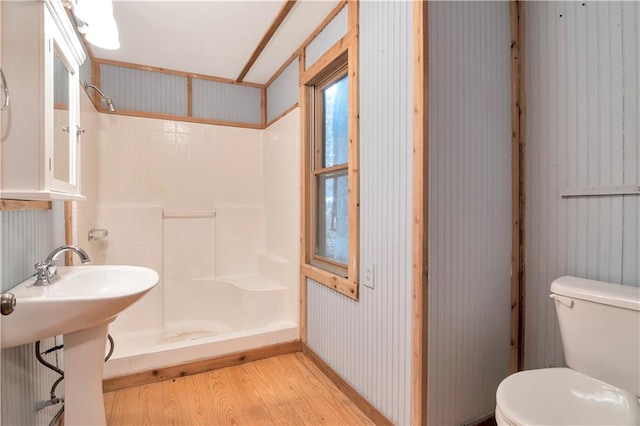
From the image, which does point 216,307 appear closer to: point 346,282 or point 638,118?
point 346,282

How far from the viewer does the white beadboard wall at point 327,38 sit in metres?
1.97

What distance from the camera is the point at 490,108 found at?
1602 millimetres

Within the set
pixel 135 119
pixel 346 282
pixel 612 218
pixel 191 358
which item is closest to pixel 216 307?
pixel 191 358

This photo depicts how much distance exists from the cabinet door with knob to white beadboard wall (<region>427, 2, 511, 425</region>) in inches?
59.3

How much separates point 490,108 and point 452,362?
1.28m

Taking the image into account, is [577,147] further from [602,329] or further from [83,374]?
[83,374]

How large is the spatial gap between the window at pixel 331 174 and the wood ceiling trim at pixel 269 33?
371mm

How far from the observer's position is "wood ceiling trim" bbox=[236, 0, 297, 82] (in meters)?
1.99

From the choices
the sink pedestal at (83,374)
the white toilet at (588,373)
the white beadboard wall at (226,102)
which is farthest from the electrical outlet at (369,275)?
the white beadboard wall at (226,102)

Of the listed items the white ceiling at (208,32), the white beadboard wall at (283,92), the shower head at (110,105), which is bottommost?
the shower head at (110,105)

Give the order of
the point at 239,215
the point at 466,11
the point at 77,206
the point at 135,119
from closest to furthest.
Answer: the point at 466,11 → the point at 77,206 → the point at 135,119 → the point at 239,215

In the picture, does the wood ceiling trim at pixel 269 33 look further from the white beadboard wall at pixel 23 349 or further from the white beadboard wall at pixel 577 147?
the white beadboard wall at pixel 23 349

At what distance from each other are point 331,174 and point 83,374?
174 centimetres

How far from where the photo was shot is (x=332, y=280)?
2.03 meters
